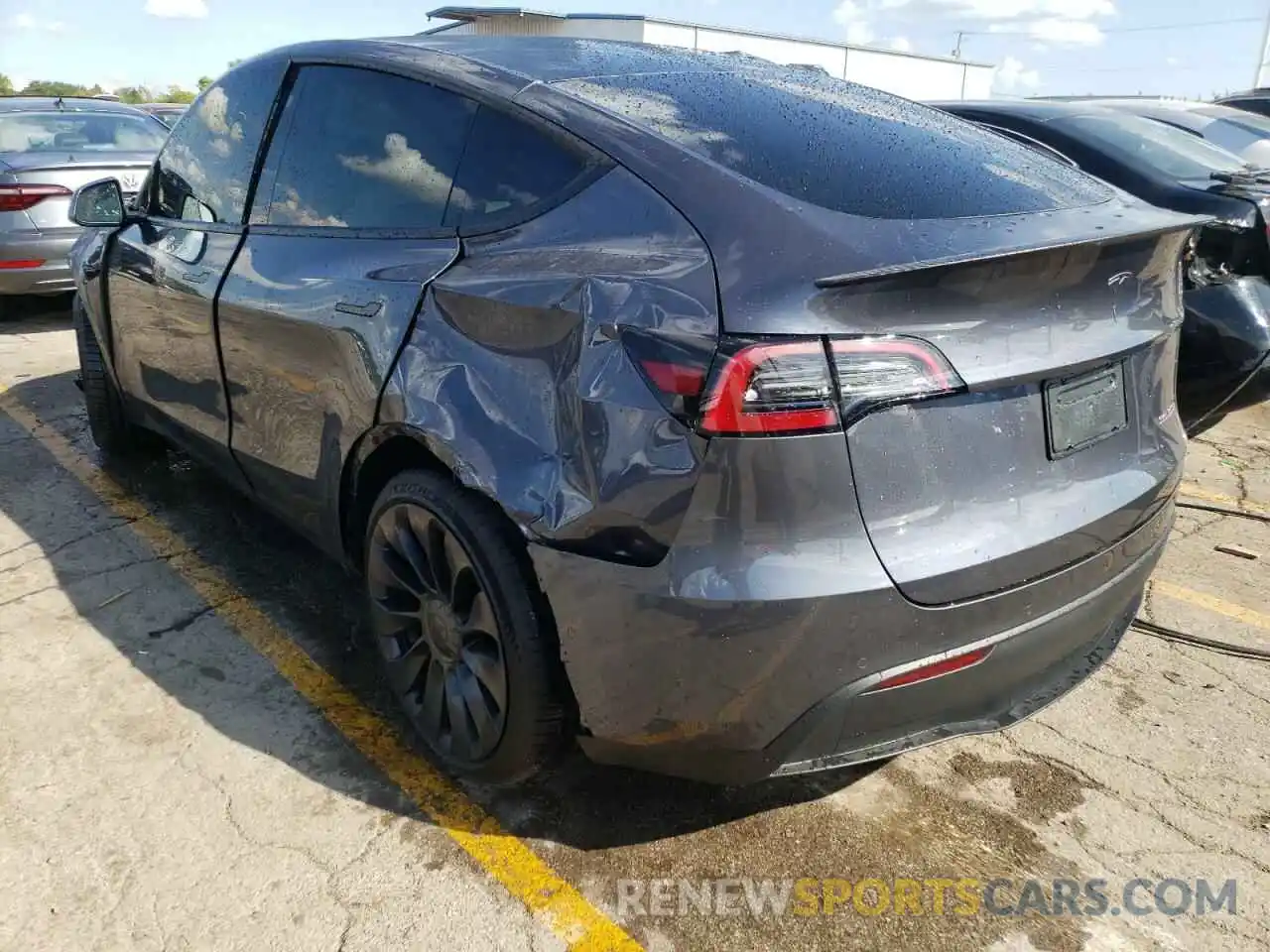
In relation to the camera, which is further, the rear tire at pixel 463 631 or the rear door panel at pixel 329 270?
the rear door panel at pixel 329 270

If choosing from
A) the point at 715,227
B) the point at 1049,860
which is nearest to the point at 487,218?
the point at 715,227

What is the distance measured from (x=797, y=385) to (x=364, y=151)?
63.6 inches

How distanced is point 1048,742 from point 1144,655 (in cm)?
70

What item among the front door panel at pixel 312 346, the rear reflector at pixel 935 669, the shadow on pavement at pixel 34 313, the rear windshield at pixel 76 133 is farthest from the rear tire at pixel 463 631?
the rear windshield at pixel 76 133

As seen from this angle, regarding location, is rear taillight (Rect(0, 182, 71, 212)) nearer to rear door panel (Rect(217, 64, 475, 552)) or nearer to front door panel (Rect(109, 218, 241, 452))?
front door panel (Rect(109, 218, 241, 452))

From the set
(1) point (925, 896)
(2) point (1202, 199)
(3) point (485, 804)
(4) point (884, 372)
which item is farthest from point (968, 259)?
(2) point (1202, 199)

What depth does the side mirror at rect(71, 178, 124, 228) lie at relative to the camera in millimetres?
3857

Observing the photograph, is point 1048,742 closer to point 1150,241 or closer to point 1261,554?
point 1150,241

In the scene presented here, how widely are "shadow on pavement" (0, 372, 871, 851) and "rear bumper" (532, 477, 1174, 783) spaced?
410mm

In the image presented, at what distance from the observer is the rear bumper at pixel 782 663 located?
6.00ft

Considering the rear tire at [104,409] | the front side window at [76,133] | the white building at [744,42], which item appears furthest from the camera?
the white building at [744,42]

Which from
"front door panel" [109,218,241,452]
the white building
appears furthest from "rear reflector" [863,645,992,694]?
the white building

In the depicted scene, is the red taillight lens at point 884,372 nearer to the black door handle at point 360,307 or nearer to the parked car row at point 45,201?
the black door handle at point 360,307

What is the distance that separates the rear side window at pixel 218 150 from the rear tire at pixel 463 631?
1.36 m
